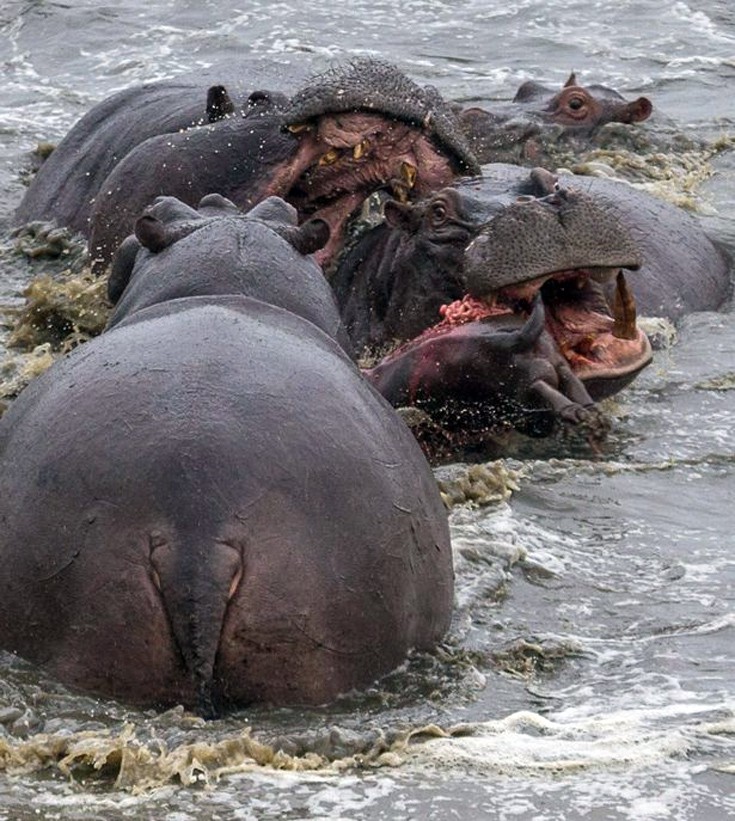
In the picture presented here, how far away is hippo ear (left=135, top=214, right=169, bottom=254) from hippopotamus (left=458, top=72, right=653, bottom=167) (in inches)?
197

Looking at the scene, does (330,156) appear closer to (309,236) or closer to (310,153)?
(310,153)

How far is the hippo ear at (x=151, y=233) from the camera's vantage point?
21.8 feet

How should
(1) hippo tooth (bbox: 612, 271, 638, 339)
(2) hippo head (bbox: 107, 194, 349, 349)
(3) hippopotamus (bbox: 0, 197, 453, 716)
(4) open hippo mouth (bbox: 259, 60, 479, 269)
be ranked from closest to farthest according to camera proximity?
(3) hippopotamus (bbox: 0, 197, 453, 716), (2) hippo head (bbox: 107, 194, 349, 349), (1) hippo tooth (bbox: 612, 271, 638, 339), (4) open hippo mouth (bbox: 259, 60, 479, 269)

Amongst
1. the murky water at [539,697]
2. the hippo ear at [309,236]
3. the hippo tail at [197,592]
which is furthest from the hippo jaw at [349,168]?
the hippo tail at [197,592]

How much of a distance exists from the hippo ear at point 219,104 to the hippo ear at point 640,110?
3.20 m

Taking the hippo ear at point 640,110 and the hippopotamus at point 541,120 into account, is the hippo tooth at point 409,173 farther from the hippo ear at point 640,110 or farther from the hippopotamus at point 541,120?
the hippo ear at point 640,110

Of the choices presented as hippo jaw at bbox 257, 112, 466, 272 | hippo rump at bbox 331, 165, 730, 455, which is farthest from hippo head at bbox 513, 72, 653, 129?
hippo rump at bbox 331, 165, 730, 455

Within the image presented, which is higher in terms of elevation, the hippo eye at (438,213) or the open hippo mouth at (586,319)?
the hippo eye at (438,213)

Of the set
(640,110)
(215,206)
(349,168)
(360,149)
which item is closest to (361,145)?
(360,149)

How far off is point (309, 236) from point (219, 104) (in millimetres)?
3353

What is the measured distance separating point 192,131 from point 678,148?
13.9 ft

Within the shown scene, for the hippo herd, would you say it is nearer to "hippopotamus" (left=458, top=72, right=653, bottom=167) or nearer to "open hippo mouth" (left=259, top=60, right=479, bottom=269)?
"open hippo mouth" (left=259, top=60, right=479, bottom=269)

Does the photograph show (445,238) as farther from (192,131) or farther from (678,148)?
(678,148)

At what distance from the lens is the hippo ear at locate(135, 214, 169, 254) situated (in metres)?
6.66
